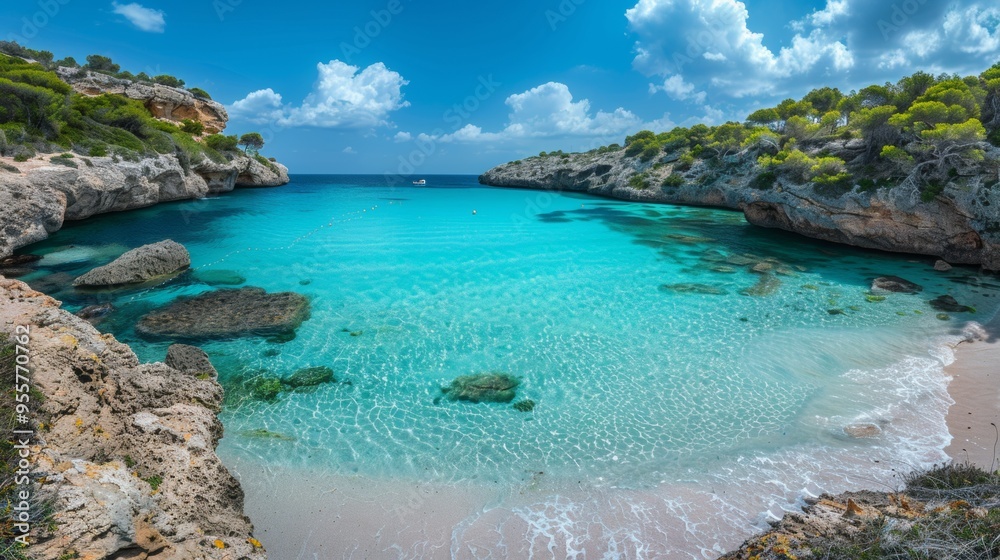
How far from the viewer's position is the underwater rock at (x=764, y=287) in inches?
585

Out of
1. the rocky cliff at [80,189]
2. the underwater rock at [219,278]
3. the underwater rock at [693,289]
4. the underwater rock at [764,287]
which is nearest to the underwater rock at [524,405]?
the underwater rock at [693,289]

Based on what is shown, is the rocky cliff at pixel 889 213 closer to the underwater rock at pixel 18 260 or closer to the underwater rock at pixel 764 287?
the underwater rock at pixel 764 287

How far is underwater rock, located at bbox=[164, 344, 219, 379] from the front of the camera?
343 inches

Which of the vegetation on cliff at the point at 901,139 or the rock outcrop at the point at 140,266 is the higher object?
the vegetation on cliff at the point at 901,139

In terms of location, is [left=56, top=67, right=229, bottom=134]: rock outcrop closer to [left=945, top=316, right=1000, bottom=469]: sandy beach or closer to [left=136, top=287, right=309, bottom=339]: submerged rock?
[left=136, top=287, right=309, bottom=339]: submerged rock

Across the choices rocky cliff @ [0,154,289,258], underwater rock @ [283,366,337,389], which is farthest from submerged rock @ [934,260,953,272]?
rocky cliff @ [0,154,289,258]

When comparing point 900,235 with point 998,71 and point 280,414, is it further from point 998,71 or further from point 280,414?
point 280,414

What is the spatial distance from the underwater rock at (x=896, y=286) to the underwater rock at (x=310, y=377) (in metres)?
18.3

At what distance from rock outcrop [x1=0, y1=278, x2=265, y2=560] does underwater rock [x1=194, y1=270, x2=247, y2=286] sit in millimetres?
7784

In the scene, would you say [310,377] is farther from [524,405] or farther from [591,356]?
[591,356]

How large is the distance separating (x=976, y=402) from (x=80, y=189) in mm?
35677

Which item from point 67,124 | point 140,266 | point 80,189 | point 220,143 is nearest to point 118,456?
point 140,266

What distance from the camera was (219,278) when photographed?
15.6 m

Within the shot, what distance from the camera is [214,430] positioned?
6.88 metres
